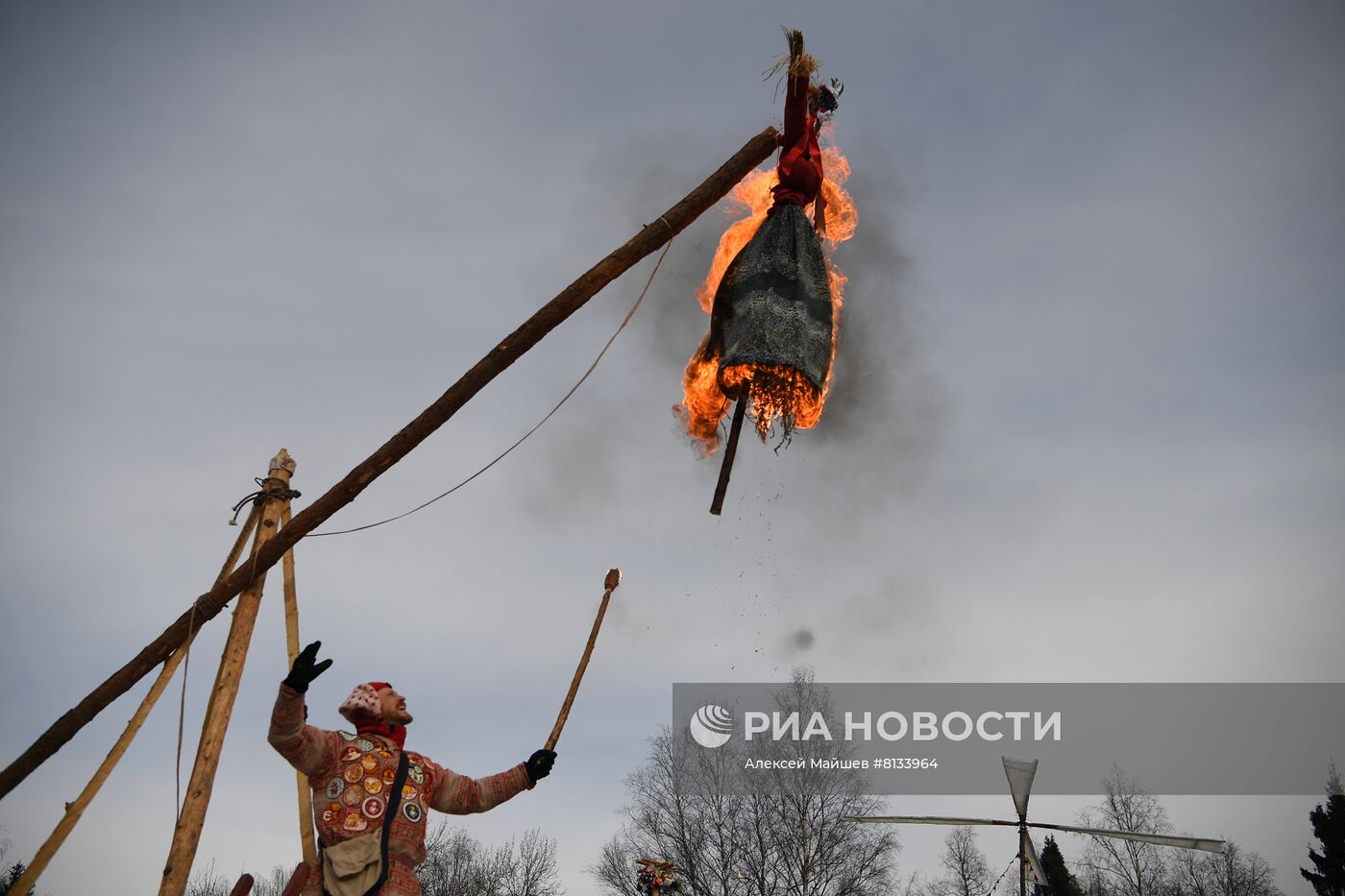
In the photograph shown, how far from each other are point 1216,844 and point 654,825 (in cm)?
2145

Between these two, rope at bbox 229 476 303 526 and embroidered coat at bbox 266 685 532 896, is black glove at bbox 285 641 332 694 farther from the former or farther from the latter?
rope at bbox 229 476 303 526

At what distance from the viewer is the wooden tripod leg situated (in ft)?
20.5

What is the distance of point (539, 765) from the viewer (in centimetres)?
562

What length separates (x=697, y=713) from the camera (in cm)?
3150

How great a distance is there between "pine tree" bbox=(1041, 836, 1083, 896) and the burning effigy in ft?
106

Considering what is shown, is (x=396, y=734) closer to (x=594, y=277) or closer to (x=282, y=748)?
(x=282, y=748)

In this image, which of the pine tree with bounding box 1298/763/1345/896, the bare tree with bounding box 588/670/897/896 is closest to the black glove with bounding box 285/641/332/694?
the bare tree with bounding box 588/670/897/896

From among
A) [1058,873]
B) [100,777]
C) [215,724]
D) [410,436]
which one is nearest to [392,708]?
[215,724]

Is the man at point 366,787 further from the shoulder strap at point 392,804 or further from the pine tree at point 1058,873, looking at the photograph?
the pine tree at point 1058,873

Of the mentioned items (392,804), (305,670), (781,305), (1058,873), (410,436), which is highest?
(1058,873)

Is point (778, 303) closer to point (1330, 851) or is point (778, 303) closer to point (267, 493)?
point (267, 493)

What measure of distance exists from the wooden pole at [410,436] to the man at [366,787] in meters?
1.39

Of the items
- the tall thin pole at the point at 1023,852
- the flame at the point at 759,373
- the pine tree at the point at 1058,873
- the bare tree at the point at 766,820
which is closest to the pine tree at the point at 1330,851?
the pine tree at the point at 1058,873

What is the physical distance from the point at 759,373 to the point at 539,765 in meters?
2.83
